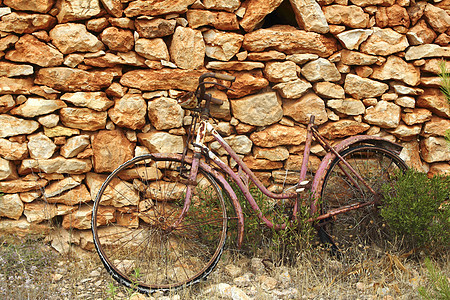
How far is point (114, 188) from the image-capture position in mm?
3123

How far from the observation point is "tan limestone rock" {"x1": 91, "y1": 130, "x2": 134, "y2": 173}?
3.05 metres

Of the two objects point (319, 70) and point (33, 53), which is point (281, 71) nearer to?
point (319, 70)

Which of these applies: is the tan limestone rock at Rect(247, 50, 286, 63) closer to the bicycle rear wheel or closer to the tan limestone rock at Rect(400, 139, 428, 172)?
the bicycle rear wheel

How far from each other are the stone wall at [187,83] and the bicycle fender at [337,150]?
0.66ft

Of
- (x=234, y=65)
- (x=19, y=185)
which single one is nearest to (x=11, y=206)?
(x=19, y=185)

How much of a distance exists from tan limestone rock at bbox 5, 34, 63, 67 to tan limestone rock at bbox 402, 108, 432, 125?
10.2 ft

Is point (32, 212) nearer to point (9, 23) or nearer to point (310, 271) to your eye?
point (9, 23)

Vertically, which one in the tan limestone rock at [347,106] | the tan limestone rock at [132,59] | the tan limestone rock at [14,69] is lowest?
the tan limestone rock at [347,106]

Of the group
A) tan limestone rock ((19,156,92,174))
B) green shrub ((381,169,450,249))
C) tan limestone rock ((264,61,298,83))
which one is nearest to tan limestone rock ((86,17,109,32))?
tan limestone rock ((19,156,92,174))

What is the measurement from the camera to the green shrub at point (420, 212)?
2.85m

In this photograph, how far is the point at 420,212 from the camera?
288 centimetres

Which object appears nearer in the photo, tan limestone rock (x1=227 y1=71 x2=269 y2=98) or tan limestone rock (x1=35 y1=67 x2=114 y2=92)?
tan limestone rock (x1=35 y1=67 x2=114 y2=92)

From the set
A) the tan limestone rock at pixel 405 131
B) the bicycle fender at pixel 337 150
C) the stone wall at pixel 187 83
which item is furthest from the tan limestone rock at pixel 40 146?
the tan limestone rock at pixel 405 131

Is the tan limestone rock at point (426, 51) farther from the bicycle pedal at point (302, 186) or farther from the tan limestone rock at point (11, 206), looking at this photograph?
the tan limestone rock at point (11, 206)
